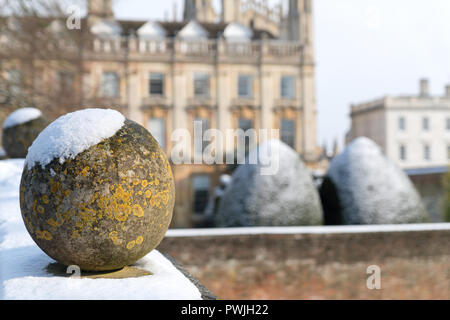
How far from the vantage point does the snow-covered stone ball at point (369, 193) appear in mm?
11164

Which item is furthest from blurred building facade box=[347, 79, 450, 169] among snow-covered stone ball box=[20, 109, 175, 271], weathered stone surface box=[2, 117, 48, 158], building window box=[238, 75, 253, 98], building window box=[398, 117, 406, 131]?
snow-covered stone ball box=[20, 109, 175, 271]

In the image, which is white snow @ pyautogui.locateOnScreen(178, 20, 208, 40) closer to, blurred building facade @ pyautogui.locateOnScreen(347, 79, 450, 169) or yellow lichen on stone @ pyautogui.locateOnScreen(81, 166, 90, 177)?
blurred building facade @ pyautogui.locateOnScreen(347, 79, 450, 169)

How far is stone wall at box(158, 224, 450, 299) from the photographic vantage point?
8727mm

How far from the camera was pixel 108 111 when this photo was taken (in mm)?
4250

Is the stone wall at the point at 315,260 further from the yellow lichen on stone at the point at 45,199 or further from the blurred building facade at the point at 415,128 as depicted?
the blurred building facade at the point at 415,128

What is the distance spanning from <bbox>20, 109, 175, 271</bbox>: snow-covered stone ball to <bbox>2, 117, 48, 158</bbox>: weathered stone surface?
7.53 meters

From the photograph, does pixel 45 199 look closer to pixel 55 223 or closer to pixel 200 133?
pixel 55 223

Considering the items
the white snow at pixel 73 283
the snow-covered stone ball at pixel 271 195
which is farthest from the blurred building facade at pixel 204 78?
the white snow at pixel 73 283

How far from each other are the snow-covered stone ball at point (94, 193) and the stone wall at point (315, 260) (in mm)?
4770

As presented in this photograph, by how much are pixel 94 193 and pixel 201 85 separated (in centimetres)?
2763
